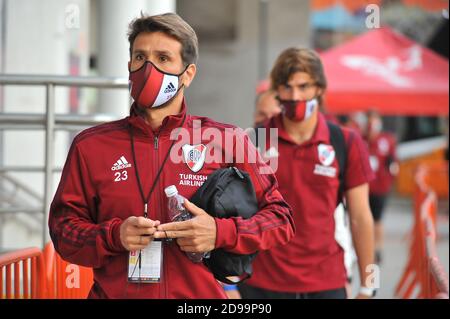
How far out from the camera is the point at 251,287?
210 inches

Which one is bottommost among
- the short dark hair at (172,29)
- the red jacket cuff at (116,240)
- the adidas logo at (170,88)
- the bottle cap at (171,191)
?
the red jacket cuff at (116,240)

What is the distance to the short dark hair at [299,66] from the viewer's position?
5.43 m

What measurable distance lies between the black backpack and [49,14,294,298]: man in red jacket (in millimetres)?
40

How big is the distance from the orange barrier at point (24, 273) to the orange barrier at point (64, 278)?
53mm

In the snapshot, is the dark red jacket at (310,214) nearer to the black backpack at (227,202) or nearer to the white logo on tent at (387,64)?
the black backpack at (227,202)

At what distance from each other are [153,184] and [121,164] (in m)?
0.14

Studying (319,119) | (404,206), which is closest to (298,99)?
(319,119)

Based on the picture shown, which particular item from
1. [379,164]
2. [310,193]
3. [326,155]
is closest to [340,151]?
[326,155]

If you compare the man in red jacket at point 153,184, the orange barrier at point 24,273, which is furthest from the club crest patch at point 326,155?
the man in red jacket at point 153,184

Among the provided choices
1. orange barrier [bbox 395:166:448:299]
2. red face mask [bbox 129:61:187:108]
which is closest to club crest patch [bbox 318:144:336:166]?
orange barrier [bbox 395:166:448:299]

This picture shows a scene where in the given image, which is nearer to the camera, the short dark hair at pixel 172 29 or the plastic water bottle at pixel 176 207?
the plastic water bottle at pixel 176 207
